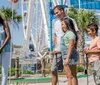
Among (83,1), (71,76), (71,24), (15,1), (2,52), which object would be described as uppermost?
(83,1)

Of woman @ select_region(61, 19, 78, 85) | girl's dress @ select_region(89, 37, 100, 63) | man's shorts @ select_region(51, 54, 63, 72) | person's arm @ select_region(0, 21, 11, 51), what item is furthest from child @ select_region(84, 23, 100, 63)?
person's arm @ select_region(0, 21, 11, 51)

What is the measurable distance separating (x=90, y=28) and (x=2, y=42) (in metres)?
1.48

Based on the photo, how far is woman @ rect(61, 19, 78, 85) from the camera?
227 inches

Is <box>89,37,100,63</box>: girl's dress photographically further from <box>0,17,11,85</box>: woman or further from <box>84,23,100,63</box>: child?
<box>0,17,11,85</box>: woman

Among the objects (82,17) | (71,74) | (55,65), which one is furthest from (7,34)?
(82,17)

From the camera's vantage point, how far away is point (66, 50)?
5977 millimetres

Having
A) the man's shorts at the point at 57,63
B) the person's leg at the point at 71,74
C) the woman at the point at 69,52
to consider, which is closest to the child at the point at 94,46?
the woman at the point at 69,52

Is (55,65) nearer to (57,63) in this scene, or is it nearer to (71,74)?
(57,63)

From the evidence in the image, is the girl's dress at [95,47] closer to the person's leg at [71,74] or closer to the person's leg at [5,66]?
the person's leg at [71,74]

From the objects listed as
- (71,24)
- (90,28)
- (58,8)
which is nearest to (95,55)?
(90,28)

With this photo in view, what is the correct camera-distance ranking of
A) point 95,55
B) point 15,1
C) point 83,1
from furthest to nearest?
1. point 83,1
2. point 15,1
3. point 95,55

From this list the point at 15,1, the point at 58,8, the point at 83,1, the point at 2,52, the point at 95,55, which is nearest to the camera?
the point at 95,55

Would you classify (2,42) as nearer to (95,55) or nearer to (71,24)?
(71,24)

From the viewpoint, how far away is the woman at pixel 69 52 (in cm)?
577
